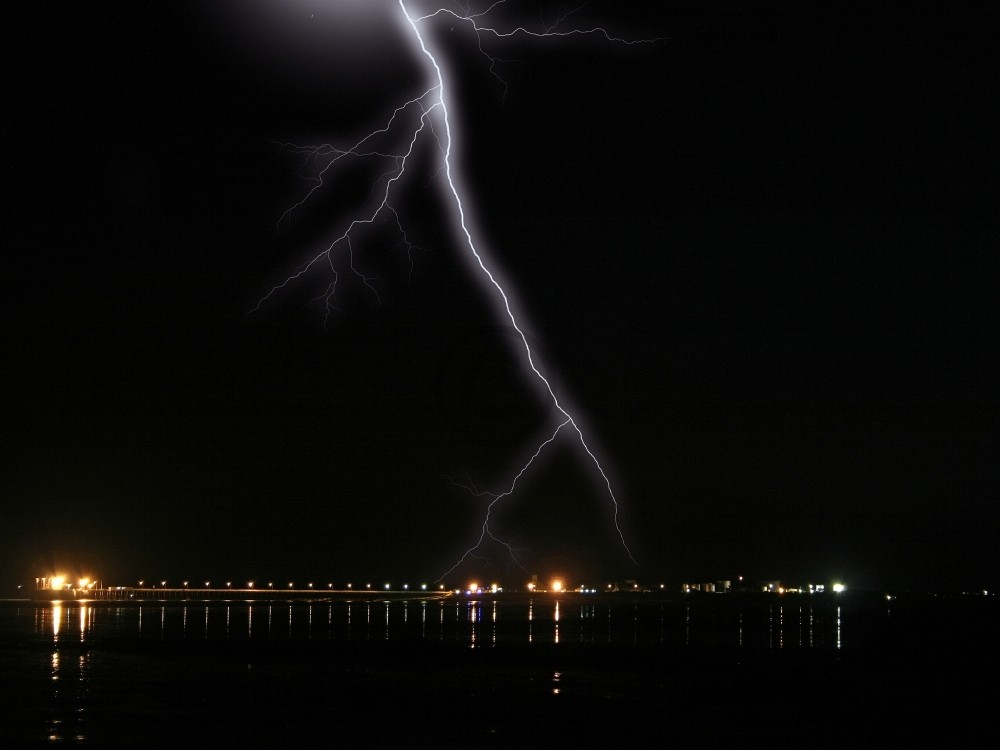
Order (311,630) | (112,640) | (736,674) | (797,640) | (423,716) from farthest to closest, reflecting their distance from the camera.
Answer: (311,630), (797,640), (112,640), (736,674), (423,716)

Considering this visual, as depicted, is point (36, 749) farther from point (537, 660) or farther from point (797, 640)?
point (797, 640)

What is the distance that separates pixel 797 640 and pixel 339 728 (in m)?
21.9

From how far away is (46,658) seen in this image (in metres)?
23.7

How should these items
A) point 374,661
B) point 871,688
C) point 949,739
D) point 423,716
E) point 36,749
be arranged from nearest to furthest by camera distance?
point 36,749, point 949,739, point 423,716, point 871,688, point 374,661

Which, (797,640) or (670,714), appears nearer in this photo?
(670,714)

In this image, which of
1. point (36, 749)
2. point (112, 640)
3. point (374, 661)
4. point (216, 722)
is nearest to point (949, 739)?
point (216, 722)

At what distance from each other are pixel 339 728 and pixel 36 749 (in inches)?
138

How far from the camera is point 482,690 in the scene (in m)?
18.1

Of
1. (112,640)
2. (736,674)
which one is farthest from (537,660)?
(112,640)

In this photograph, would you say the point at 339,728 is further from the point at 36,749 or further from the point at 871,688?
the point at 871,688

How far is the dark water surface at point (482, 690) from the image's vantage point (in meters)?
13.8

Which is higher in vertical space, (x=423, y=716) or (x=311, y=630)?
(x=423, y=716)

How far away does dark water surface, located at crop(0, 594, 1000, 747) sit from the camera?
13758mm

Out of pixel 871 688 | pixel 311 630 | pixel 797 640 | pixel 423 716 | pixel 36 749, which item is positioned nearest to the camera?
pixel 36 749
